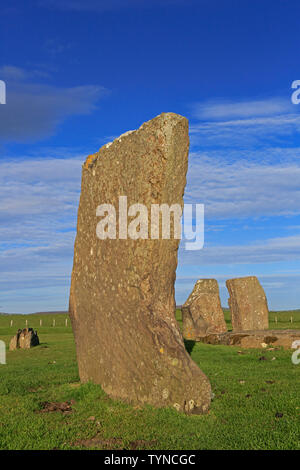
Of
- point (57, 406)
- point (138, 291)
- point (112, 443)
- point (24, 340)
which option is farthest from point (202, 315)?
point (112, 443)

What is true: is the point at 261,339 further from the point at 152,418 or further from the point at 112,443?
the point at 112,443

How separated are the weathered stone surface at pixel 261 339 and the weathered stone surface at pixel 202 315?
269 centimetres

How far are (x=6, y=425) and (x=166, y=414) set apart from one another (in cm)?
298

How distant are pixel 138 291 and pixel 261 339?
A: 37.4 ft

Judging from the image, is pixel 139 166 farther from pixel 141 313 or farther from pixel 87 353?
pixel 87 353

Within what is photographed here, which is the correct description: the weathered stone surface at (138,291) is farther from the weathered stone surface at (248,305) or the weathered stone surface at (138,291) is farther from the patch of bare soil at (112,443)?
the weathered stone surface at (248,305)

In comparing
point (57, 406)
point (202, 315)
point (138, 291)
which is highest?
point (138, 291)

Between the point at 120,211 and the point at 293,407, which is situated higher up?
the point at 120,211

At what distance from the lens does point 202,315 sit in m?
23.8

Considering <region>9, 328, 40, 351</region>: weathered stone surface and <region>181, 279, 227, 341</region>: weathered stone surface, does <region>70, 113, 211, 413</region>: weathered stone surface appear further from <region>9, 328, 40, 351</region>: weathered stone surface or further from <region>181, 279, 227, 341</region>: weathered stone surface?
<region>181, 279, 227, 341</region>: weathered stone surface

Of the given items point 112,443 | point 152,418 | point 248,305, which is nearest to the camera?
point 112,443

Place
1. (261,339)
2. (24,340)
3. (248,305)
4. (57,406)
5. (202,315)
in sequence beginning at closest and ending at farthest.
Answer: (57,406), (261,339), (24,340), (202,315), (248,305)
